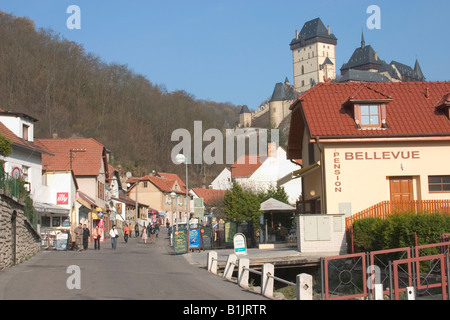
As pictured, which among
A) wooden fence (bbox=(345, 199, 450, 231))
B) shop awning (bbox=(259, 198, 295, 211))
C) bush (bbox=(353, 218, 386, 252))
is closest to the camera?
bush (bbox=(353, 218, 386, 252))

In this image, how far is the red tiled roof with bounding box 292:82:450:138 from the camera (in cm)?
2453

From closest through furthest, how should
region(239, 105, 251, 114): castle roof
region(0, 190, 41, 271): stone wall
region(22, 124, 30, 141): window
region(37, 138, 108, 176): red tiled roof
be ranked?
region(0, 190, 41, 271): stone wall, region(22, 124, 30, 141): window, region(37, 138, 108, 176): red tiled roof, region(239, 105, 251, 114): castle roof

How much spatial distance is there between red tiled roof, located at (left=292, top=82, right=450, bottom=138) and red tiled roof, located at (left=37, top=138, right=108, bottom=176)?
29.1m

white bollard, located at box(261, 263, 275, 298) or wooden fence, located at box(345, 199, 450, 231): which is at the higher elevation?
wooden fence, located at box(345, 199, 450, 231)

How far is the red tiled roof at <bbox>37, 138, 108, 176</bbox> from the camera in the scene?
5172 cm

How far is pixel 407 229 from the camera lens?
755 inches

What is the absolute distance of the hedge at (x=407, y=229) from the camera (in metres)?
18.9

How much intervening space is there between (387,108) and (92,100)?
6265cm

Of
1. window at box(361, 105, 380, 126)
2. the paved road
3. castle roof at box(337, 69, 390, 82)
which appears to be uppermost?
castle roof at box(337, 69, 390, 82)

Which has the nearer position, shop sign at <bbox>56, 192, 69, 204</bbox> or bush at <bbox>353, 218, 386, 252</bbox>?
bush at <bbox>353, 218, 386, 252</bbox>

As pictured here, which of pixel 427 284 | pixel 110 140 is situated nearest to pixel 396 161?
pixel 427 284

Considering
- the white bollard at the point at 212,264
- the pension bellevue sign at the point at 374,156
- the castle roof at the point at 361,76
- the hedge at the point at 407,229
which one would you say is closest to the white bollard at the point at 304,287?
the hedge at the point at 407,229

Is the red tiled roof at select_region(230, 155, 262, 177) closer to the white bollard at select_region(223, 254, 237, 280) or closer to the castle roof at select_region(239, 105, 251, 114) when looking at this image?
the white bollard at select_region(223, 254, 237, 280)

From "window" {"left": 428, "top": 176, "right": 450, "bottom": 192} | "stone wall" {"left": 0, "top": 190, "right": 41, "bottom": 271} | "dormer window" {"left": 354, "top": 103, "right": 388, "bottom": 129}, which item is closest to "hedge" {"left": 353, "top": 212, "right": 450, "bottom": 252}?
"window" {"left": 428, "top": 176, "right": 450, "bottom": 192}
